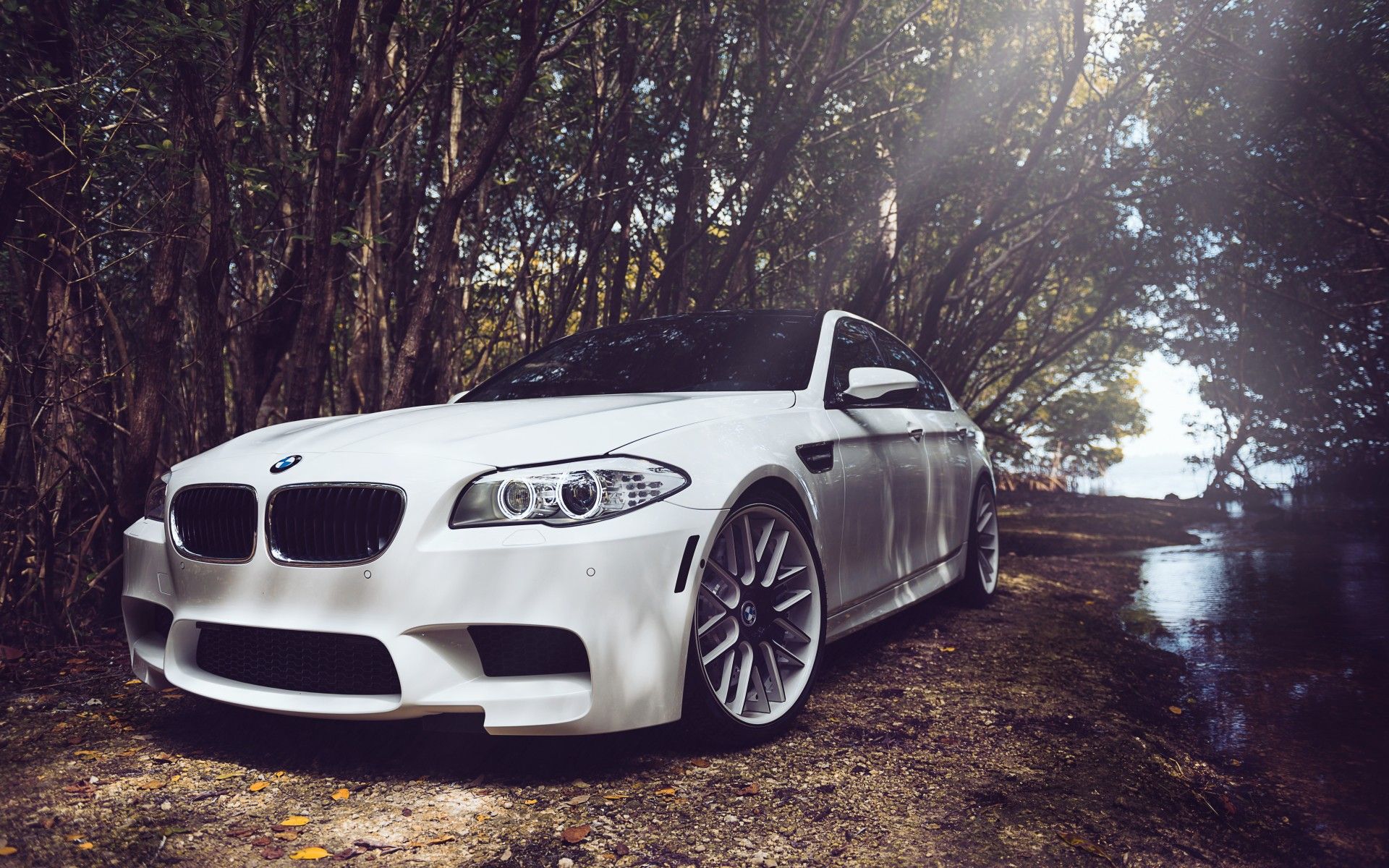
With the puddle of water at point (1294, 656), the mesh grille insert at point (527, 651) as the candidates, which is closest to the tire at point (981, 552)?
the puddle of water at point (1294, 656)

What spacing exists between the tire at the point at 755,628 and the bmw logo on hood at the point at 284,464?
128 centimetres

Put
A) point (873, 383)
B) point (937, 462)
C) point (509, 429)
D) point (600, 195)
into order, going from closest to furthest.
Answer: point (509, 429) < point (873, 383) < point (937, 462) < point (600, 195)

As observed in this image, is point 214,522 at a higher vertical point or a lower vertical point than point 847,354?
lower

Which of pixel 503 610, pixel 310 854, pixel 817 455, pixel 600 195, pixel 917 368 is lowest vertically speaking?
pixel 310 854

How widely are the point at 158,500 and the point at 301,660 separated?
1.07 meters

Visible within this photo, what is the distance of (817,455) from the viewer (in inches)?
148

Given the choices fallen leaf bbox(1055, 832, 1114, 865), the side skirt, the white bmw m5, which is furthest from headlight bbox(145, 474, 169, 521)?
fallen leaf bbox(1055, 832, 1114, 865)

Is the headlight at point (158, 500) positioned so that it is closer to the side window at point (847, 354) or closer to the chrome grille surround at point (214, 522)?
the chrome grille surround at point (214, 522)

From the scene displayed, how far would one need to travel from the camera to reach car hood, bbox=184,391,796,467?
2926 mm

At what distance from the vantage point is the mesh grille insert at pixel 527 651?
9.11ft

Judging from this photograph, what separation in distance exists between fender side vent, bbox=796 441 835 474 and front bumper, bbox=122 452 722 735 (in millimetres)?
846

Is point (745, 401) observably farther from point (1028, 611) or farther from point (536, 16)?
point (536, 16)

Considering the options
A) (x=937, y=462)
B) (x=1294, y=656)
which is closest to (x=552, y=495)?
(x=937, y=462)

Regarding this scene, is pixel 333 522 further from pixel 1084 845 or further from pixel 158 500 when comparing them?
pixel 1084 845
